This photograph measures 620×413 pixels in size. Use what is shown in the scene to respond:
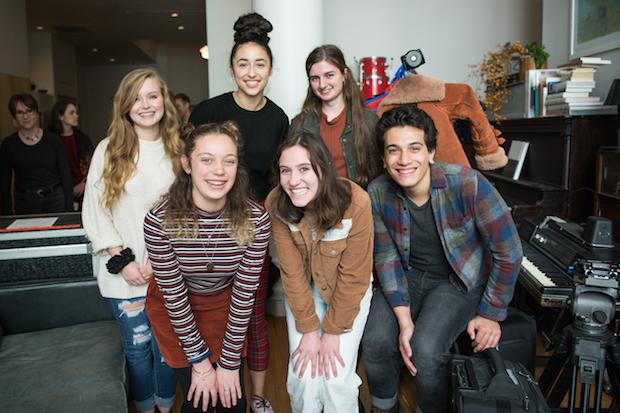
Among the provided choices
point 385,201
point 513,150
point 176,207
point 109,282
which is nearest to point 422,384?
point 385,201

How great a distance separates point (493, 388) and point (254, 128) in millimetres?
1292

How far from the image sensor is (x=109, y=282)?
1828 mm

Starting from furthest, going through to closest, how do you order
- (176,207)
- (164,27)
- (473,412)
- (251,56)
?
(164,27)
(251,56)
(176,207)
(473,412)

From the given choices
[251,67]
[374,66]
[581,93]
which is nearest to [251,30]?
[251,67]

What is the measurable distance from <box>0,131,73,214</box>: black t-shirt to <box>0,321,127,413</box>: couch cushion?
4.85ft

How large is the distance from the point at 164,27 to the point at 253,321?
23.7 ft

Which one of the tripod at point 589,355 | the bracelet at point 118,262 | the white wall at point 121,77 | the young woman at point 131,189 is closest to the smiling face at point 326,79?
the young woman at point 131,189

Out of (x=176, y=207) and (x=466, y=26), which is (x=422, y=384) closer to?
(x=176, y=207)

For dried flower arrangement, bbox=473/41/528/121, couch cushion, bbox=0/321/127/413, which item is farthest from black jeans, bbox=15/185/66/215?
dried flower arrangement, bbox=473/41/528/121

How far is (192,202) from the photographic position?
1677mm

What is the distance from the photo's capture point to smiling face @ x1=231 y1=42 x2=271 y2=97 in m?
2.03

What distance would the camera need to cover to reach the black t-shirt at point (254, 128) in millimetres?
2115

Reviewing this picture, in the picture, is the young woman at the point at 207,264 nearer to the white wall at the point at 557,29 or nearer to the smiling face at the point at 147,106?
the smiling face at the point at 147,106

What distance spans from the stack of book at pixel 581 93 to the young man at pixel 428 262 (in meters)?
1.39
